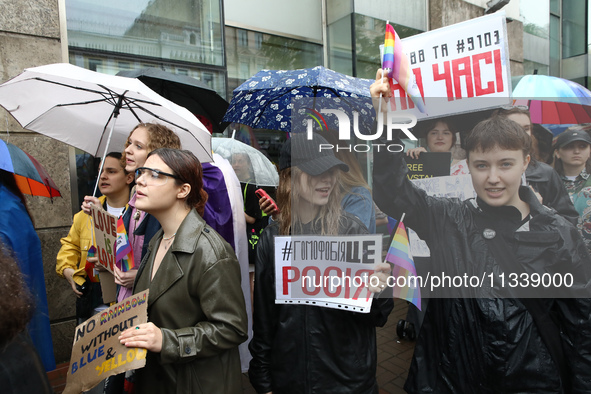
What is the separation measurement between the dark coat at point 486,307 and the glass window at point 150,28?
4511mm

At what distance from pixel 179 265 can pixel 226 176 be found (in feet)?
4.24

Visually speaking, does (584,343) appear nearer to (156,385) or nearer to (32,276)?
(156,385)

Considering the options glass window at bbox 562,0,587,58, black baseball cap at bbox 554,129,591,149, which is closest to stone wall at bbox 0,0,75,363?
black baseball cap at bbox 554,129,591,149

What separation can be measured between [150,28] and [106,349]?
4.82 meters

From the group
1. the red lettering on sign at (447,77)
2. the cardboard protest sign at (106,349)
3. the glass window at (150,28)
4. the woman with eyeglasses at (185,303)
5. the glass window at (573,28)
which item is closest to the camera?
the cardboard protest sign at (106,349)

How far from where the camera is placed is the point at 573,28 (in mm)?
10953

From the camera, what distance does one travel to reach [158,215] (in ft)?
5.77

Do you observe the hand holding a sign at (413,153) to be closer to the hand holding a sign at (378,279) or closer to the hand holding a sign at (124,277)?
the hand holding a sign at (378,279)

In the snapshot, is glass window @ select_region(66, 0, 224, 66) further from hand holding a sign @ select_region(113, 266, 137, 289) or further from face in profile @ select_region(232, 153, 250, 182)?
hand holding a sign @ select_region(113, 266, 137, 289)

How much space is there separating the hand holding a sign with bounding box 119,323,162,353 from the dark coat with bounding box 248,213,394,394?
594mm

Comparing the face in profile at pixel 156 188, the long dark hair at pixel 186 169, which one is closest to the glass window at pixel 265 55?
the long dark hair at pixel 186 169

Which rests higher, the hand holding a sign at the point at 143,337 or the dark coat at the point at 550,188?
the dark coat at the point at 550,188

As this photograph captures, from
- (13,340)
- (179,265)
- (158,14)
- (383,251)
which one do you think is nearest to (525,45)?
(158,14)

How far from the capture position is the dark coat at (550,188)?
5.24ft
